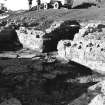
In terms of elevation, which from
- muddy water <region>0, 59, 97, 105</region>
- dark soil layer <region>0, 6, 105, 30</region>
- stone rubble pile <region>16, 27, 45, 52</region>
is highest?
dark soil layer <region>0, 6, 105, 30</region>

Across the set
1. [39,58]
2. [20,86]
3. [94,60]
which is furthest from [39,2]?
[20,86]

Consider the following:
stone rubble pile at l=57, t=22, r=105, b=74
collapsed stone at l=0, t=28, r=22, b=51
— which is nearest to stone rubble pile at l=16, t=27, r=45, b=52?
collapsed stone at l=0, t=28, r=22, b=51

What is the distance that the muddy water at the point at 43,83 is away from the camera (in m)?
11.3

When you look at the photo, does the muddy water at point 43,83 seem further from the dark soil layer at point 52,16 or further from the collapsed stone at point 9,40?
the dark soil layer at point 52,16

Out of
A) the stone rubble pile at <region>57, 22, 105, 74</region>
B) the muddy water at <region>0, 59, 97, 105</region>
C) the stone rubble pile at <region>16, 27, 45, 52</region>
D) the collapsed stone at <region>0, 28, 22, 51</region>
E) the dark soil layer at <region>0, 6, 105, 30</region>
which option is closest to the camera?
the muddy water at <region>0, 59, 97, 105</region>

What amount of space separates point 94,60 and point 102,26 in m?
7.39

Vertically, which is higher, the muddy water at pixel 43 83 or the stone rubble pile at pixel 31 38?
the stone rubble pile at pixel 31 38

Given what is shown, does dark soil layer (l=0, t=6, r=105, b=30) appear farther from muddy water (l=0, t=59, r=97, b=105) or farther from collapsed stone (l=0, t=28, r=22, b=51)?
muddy water (l=0, t=59, r=97, b=105)

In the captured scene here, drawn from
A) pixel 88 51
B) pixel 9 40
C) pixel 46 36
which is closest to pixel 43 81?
pixel 88 51

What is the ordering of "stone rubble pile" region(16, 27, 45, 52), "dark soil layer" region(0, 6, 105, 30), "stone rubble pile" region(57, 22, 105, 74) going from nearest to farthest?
"stone rubble pile" region(57, 22, 105, 74), "stone rubble pile" region(16, 27, 45, 52), "dark soil layer" region(0, 6, 105, 30)

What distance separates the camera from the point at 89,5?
34.5m

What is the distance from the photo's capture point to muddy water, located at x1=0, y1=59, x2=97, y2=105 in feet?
37.2

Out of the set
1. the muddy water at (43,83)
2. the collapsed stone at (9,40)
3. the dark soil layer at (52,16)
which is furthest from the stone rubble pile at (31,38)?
the dark soil layer at (52,16)

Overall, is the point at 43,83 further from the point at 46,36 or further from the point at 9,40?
the point at 9,40
